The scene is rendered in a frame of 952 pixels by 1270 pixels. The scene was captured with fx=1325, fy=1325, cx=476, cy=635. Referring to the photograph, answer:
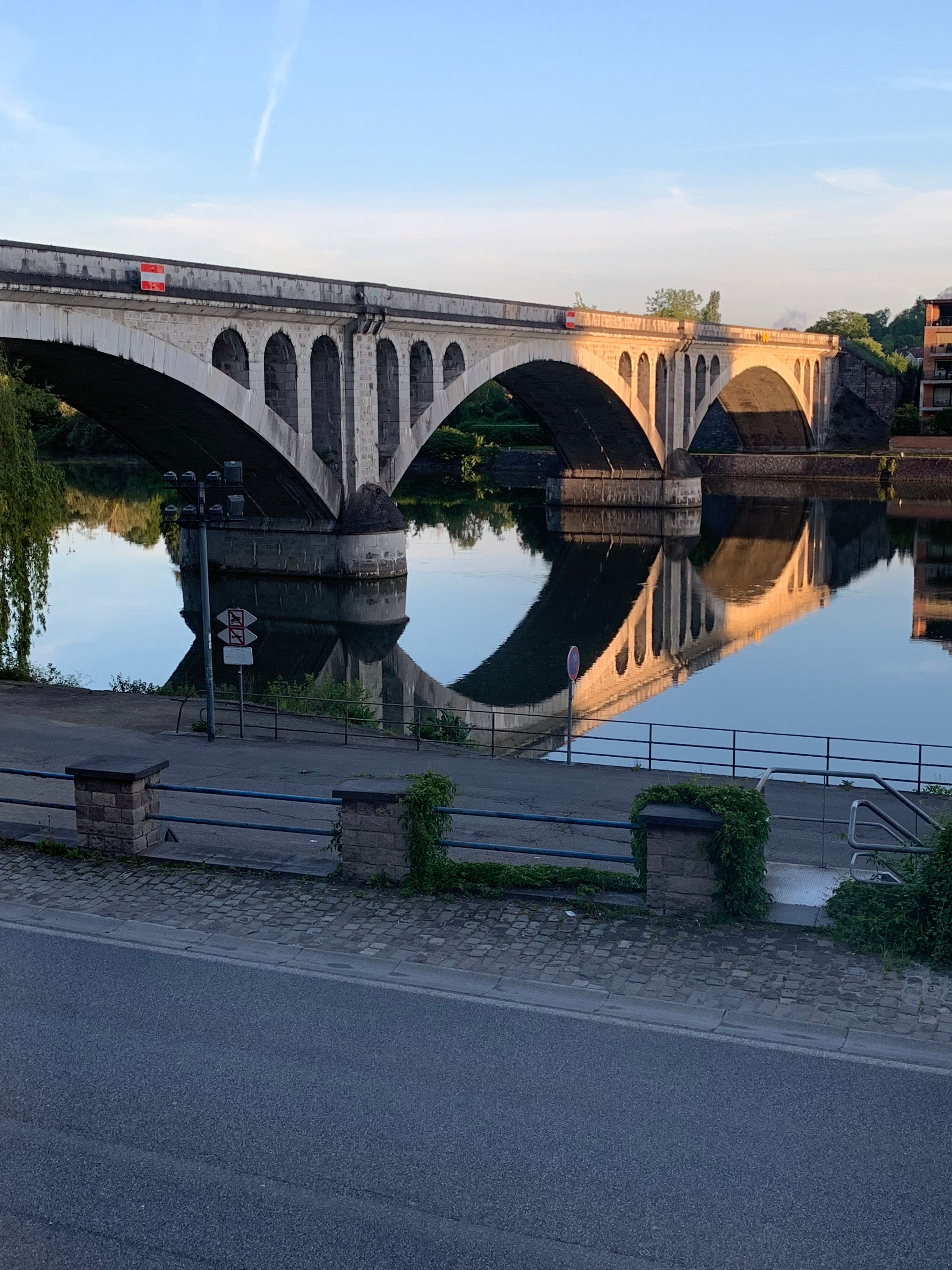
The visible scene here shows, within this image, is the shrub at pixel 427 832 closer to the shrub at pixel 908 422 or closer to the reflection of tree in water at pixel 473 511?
the reflection of tree in water at pixel 473 511

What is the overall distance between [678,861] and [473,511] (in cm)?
6763

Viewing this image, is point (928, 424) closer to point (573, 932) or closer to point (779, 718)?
point (779, 718)

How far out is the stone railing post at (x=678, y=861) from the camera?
10.6 meters

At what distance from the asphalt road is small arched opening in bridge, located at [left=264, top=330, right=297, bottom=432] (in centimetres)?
3465

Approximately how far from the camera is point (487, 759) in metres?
20.8

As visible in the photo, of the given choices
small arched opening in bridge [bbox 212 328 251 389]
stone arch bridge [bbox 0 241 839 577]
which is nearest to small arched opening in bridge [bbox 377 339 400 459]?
stone arch bridge [bbox 0 241 839 577]

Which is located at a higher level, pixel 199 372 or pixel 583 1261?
pixel 199 372

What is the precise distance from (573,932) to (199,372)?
29948mm

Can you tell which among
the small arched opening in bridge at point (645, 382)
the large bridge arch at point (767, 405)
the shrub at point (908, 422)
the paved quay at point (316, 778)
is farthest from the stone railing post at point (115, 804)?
the shrub at point (908, 422)

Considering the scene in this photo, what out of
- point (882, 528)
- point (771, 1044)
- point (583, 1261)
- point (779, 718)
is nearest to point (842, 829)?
point (771, 1044)

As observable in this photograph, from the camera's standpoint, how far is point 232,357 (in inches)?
1614

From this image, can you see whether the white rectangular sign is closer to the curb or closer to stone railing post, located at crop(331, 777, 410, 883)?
stone railing post, located at crop(331, 777, 410, 883)

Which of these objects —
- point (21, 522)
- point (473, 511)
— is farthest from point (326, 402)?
point (473, 511)

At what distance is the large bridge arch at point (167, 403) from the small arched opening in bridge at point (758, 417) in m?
51.3
